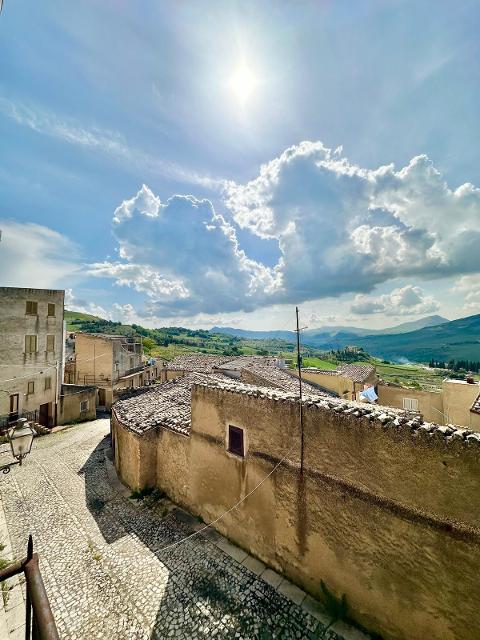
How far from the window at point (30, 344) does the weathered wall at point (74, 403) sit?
4.61 meters

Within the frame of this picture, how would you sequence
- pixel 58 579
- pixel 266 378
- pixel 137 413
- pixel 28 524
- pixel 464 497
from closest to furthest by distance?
pixel 464 497 < pixel 58 579 < pixel 28 524 < pixel 137 413 < pixel 266 378

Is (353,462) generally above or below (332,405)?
below

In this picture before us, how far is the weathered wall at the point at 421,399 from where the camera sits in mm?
25141

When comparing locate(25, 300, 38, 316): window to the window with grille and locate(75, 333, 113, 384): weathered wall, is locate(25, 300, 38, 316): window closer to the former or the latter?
the window with grille

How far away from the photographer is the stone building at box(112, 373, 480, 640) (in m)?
6.07

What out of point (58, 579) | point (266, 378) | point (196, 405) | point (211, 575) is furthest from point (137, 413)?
point (266, 378)

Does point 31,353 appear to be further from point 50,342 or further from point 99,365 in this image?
point 99,365

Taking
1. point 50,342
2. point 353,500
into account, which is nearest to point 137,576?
point 353,500

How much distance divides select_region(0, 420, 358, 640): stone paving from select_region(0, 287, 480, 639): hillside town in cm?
5

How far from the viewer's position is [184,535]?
34.8 feet

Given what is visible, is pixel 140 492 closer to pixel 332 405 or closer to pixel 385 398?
pixel 332 405

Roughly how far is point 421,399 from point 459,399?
8.23m

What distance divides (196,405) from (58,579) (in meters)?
6.50

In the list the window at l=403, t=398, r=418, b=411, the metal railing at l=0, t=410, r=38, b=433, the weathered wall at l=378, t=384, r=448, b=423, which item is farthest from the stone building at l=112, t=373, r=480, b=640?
the window at l=403, t=398, r=418, b=411
